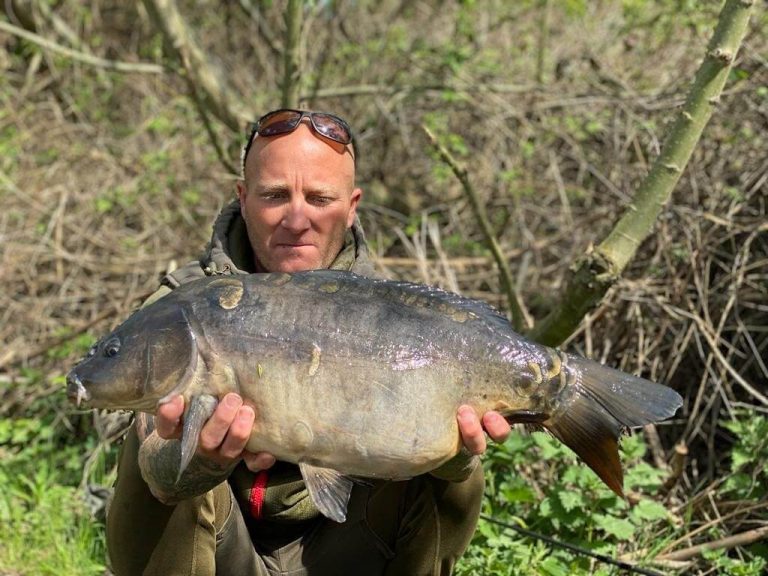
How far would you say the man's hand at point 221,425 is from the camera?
6.42ft

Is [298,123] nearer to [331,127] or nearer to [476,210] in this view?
[331,127]

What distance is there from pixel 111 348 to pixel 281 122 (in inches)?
40.1

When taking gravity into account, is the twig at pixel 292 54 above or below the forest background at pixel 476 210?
above

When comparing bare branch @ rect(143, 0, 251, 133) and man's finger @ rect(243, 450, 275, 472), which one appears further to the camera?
bare branch @ rect(143, 0, 251, 133)

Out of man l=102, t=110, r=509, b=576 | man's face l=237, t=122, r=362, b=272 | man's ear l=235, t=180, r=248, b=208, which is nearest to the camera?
man l=102, t=110, r=509, b=576

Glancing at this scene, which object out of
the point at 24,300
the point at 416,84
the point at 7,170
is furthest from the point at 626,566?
the point at 7,170

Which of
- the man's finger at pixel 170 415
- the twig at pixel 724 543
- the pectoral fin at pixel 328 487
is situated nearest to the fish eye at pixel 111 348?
the man's finger at pixel 170 415

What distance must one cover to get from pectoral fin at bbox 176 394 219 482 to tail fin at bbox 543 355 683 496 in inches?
30.3

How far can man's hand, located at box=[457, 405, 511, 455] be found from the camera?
203cm

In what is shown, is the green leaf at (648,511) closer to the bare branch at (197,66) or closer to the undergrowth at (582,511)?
the undergrowth at (582,511)

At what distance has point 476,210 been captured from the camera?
4.14 m

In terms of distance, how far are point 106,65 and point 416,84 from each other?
7.32ft

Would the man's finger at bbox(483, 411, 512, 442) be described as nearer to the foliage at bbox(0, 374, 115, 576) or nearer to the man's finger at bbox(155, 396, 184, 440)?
the man's finger at bbox(155, 396, 184, 440)

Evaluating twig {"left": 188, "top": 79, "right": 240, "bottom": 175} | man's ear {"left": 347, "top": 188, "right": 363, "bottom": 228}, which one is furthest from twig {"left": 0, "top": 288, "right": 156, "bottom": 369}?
man's ear {"left": 347, "top": 188, "right": 363, "bottom": 228}
